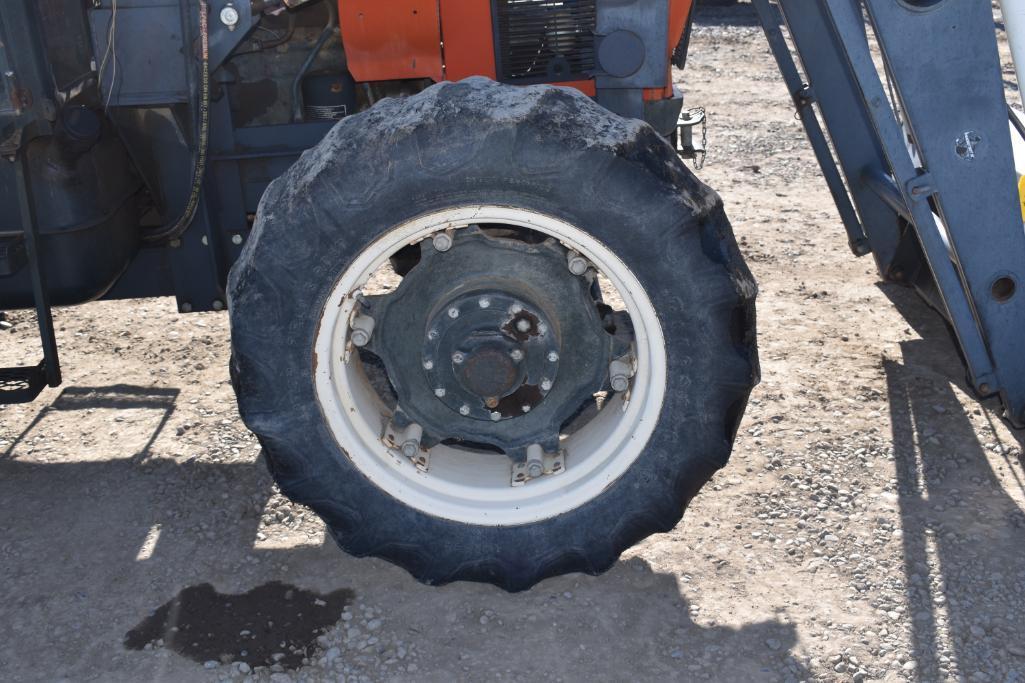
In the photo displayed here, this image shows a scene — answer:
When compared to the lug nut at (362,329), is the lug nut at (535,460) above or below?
below

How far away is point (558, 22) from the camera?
11.3 feet

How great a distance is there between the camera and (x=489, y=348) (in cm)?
310

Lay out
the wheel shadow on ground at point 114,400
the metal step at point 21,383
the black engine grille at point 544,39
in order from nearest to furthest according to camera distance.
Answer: the black engine grille at point 544,39 < the metal step at point 21,383 < the wheel shadow on ground at point 114,400

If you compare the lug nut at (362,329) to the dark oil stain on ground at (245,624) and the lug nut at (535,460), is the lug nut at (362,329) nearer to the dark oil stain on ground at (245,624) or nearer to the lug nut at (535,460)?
the lug nut at (535,460)

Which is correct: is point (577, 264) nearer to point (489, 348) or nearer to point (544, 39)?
point (489, 348)

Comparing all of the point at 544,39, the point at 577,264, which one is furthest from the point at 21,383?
the point at 544,39

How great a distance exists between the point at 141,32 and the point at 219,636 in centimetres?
188

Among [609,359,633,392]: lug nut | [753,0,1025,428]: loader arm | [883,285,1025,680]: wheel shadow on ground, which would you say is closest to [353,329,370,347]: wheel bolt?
[609,359,633,392]: lug nut

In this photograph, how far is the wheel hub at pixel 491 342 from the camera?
313cm

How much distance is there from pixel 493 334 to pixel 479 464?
0.47 m

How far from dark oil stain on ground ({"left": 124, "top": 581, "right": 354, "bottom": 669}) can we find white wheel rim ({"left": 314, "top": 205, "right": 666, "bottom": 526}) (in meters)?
0.46

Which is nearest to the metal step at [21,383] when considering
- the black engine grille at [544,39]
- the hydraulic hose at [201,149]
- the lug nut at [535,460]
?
the hydraulic hose at [201,149]

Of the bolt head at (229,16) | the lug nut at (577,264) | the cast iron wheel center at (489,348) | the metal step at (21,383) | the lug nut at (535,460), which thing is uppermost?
the bolt head at (229,16)

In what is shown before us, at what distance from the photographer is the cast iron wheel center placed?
10.2 ft
